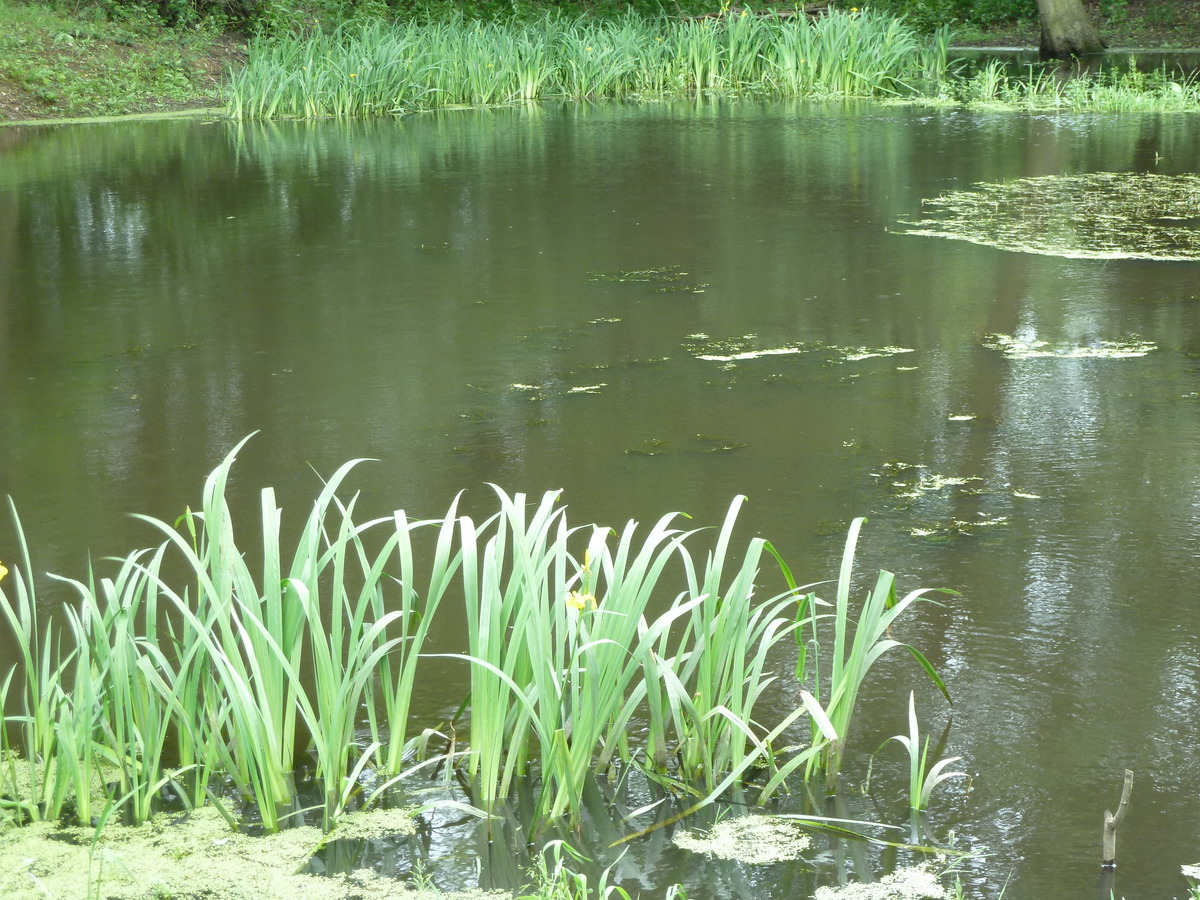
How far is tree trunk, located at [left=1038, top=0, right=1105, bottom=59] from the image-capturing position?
682 inches

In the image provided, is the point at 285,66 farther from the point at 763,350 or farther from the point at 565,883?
the point at 565,883

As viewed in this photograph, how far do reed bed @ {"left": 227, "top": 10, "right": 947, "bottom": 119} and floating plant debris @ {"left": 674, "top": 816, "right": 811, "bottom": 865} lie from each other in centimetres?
1144

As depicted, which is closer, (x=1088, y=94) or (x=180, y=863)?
(x=180, y=863)

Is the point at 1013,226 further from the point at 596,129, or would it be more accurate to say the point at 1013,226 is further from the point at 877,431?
the point at 596,129

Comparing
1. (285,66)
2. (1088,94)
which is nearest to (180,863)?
(1088,94)

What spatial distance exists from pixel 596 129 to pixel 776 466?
26.8 feet

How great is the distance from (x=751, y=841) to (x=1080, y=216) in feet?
17.6

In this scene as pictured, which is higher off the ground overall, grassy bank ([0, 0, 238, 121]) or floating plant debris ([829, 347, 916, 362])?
grassy bank ([0, 0, 238, 121])

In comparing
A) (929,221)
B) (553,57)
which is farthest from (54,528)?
(553,57)

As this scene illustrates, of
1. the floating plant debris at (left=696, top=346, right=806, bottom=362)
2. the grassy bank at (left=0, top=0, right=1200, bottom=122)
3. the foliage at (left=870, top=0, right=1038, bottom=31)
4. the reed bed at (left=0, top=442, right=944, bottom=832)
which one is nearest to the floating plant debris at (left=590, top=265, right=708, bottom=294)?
the floating plant debris at (left=696, top=346, right=806, bottom=362)

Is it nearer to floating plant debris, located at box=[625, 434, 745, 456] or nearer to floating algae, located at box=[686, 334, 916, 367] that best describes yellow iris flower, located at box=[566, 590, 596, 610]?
floating plant debris, located at box=[625, 434, 745, 456]

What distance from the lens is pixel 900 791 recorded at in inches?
81.3

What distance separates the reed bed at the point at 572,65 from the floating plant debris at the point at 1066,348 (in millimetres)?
9155

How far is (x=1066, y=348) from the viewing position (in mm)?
4391
